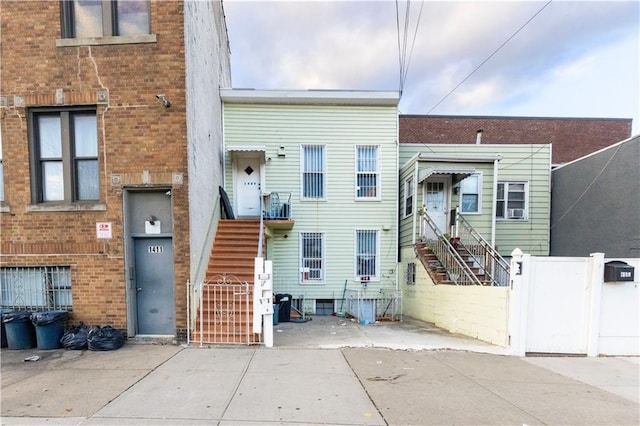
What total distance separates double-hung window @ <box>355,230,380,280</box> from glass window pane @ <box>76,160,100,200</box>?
7.41m

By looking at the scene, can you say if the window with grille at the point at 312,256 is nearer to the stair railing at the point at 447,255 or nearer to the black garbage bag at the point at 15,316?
the stair railing at the point at 447,255

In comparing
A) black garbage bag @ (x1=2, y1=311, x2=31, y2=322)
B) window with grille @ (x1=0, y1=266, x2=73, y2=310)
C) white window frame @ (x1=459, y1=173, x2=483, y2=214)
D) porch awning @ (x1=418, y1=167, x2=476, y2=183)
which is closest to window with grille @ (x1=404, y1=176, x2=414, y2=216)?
porch awning @ (x1=418, y1=167, x2=476, y2=183)

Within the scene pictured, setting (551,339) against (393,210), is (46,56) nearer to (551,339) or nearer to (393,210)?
(393,210)

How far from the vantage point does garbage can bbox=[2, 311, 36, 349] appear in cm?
545

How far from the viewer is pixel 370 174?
10.2 metres

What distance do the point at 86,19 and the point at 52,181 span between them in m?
3.45

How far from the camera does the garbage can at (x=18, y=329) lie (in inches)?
215

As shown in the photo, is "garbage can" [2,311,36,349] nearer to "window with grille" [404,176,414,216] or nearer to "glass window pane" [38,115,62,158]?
"glass window pane" [38,115,62,158]

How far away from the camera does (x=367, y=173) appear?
33.6 feet

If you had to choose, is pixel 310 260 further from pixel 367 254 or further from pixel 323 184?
pixel 323 184

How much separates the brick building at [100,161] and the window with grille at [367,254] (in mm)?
5775

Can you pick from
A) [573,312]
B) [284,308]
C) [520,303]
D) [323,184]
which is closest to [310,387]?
[520,303]

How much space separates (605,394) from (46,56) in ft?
36.4

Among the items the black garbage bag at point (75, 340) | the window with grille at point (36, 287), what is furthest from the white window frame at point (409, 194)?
the window with grille at point (36, 287)
